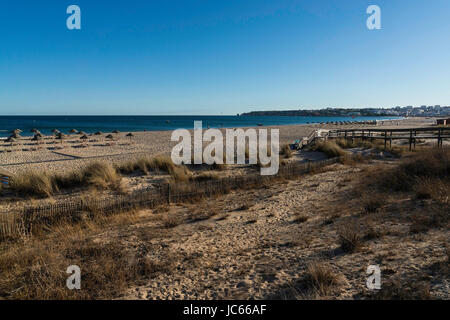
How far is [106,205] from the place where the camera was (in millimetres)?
7918

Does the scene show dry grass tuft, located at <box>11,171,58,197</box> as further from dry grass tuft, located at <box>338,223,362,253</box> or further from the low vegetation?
dry grass tuft, located at <box>338,223,362,253</box>

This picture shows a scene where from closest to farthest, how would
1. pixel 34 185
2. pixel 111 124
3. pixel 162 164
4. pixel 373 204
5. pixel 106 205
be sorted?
pixel 373 204, pixel 106 205, pixel 34 185, pixel 162 164, pixel 111 124

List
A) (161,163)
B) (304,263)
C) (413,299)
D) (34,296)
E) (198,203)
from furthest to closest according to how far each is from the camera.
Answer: (161,163) → (198,203) → (304,263) → (34,296) → (413,299)

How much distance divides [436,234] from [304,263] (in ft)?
9.11

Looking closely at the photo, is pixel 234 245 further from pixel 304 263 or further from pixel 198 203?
pixel 198 203

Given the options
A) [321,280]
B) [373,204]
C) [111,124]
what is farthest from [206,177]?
[111,124]

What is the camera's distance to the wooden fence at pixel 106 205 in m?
6.49

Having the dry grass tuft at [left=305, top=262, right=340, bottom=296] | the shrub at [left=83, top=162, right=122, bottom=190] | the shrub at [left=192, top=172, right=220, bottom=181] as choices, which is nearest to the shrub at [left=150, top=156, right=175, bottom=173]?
the shrub at [left=192, top=172, right=220, bottom=181]

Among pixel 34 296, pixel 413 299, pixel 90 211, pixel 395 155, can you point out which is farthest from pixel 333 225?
pixel 395 155

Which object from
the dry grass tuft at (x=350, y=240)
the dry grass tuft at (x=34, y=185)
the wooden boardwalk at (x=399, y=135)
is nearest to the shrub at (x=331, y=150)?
the wooden boardwalk at (x=399, y=135)

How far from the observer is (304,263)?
187 inches

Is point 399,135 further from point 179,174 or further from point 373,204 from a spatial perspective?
point 179,174

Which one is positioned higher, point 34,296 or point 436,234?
point 436,234

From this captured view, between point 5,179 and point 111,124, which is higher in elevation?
point 111,124
